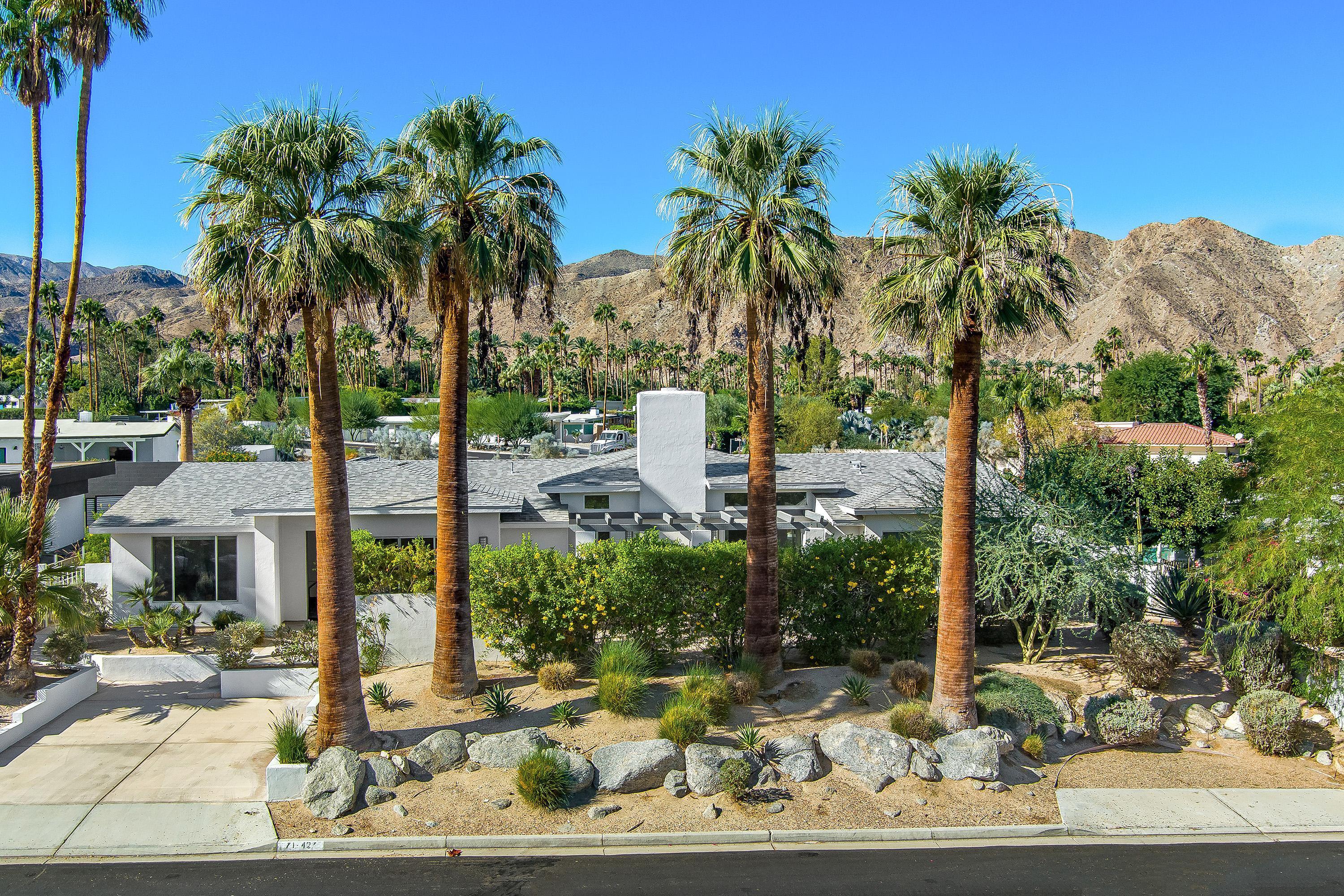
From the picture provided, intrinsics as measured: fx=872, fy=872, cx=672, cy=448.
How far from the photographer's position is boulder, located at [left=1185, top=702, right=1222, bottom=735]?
50.6 feet

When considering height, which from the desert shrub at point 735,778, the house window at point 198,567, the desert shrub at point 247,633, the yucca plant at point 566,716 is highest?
the house window at point 198,567

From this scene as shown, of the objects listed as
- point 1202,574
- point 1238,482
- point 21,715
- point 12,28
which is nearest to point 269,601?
point 21,715

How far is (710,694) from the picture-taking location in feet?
46.4

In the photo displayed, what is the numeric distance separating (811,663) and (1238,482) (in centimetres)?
1044

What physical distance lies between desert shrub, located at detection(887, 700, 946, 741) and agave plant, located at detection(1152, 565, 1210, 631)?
28.3 ft

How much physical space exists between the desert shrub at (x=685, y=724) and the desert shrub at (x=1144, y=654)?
866 cm

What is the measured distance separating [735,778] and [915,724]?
3.23 meters

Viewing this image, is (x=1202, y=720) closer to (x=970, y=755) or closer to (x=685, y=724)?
(x=970, y=755)

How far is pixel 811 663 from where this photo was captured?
17.5m

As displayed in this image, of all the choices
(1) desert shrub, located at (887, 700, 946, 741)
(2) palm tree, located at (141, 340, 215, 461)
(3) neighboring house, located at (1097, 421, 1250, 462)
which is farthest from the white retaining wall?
(3) neighboring house, located at (1097, 421, 1250, 462)

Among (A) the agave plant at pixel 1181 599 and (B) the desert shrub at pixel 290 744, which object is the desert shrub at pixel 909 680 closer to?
(A) the agave plant at pixel 1181 599

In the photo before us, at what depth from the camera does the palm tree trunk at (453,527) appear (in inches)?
573

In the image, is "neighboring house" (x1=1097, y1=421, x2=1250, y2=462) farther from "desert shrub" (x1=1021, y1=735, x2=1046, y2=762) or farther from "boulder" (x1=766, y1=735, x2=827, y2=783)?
"boulder" (x1=766, y1=735, x2=827, y2=783)

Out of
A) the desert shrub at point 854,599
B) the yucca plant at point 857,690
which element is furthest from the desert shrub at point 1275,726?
the yucca plant at point 857,690
